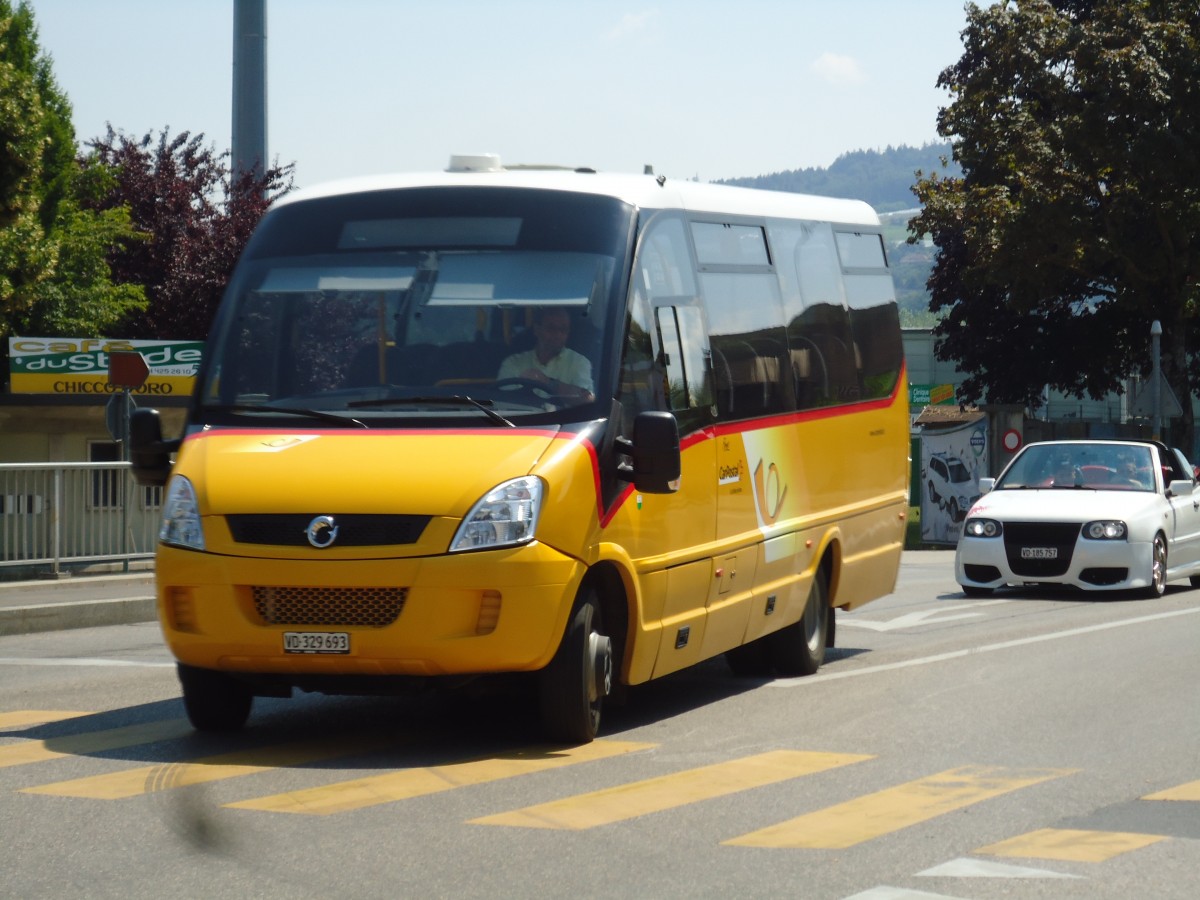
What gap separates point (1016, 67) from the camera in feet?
146

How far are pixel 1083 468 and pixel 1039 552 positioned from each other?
1.64 meters

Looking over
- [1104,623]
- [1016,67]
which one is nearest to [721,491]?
[1104,623]

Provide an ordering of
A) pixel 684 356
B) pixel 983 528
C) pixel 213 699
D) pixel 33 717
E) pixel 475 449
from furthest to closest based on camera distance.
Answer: pixel 983 528
pixel 33 717
pixel 684 356
pixel 213 699
pixel 475 449

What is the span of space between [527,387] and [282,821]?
2617 millimetres

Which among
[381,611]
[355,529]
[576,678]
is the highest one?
[355,529]

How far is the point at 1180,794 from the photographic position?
7777mm

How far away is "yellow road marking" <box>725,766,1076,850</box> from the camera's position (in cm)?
675

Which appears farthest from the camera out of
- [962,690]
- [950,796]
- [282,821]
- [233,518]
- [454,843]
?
[962,690]

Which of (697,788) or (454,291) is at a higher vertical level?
(454,291)

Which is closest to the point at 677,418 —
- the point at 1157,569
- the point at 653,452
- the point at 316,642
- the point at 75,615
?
the point at 653,452

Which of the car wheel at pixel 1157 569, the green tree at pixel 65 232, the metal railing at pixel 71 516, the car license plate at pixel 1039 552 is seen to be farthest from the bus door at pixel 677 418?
the green tree at pixel 65 232

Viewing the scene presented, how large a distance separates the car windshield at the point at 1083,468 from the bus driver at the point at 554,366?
1227 centimetres

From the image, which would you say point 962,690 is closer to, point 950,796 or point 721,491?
point 721,491

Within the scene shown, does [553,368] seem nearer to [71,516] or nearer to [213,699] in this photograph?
[213,699]
